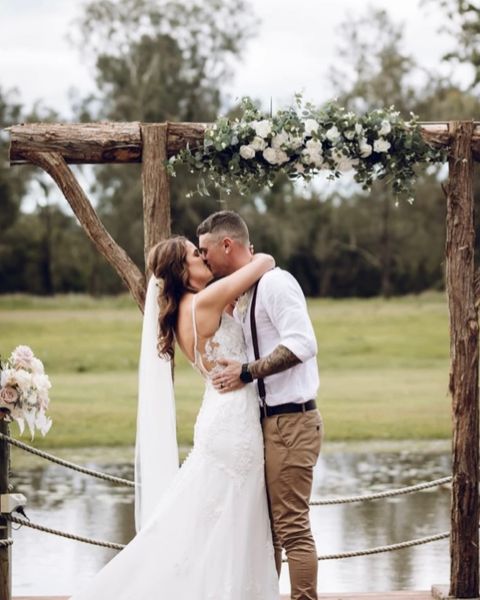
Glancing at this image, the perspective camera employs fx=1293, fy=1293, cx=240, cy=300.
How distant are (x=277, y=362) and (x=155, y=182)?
149 cm

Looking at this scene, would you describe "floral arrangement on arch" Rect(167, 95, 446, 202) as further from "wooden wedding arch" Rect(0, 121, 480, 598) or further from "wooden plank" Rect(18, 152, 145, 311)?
"wooden plank" Rect(18, 152, 145, 311)

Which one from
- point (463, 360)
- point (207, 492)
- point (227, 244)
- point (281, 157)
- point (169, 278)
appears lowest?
point (207, 492)

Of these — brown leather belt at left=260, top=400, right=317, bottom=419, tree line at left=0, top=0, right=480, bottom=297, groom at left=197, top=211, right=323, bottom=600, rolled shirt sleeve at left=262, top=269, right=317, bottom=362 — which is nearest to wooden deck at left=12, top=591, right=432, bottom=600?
groom at left=197, top=211, right=323, bottom=600

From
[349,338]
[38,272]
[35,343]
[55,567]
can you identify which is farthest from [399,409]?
[38,272]

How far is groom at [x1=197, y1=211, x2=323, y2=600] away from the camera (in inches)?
219

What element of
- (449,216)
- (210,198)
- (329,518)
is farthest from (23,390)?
(210,198)

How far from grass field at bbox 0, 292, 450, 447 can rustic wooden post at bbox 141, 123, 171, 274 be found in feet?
35.0

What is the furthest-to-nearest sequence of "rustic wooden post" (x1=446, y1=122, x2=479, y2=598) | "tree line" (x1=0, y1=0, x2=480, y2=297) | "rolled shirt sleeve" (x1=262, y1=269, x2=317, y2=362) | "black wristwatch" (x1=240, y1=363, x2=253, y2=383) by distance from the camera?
"tree line" (x1=0, y1=0, x2=480, y2=297), "rustic wooden post" (x1=446, y1=122, x2=479, y2=598), "black wristwatch" (x1=240, y1=363, x2=253, y2=383), "rolled shirt sleeve" (x1=262, y1=269, x2=317, y2=362)

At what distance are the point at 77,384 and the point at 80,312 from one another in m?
10.2

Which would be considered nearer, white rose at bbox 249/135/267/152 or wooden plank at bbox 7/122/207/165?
white rose at bbox 249/135/267/152

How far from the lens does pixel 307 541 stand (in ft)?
18.3

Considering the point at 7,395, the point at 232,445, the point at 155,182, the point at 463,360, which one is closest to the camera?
the point at 232,445

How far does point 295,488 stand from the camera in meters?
5.58

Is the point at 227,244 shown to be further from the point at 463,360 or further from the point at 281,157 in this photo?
the point at 463,360
